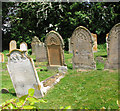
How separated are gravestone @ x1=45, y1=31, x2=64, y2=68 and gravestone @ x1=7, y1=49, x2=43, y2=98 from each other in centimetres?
379

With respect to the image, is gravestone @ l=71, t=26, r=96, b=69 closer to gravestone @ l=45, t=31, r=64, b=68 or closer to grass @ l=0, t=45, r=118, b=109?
gravestone @ l=45, t=31, r=64, b=68

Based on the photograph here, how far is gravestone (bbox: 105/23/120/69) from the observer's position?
23.1ft

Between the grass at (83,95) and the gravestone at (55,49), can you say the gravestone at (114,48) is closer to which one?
the grass at (83,95)

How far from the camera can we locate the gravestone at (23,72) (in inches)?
177

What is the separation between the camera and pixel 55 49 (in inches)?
331

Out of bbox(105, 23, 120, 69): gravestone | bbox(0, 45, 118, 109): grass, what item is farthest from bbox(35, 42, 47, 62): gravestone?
bbox(0, 45, 118, 109): grass

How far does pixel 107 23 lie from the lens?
17812 mm

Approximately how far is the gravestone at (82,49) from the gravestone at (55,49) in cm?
77

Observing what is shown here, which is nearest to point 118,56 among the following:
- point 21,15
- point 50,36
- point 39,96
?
point 50,36

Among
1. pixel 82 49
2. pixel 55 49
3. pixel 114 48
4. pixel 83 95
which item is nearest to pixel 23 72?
pixel 83 95

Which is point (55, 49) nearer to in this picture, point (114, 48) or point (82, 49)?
point (82, 49)

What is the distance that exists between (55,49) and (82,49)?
1583 mm

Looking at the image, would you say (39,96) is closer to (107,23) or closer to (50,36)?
(50,36)

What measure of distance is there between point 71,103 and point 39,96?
1.20 metres
